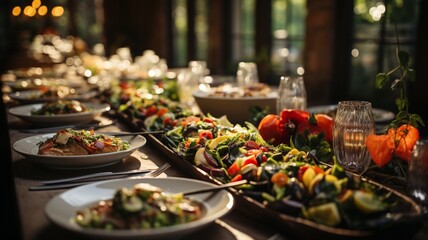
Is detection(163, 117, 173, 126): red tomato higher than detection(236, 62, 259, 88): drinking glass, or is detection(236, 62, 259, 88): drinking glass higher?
detection(236, 62, 259, 88): drinking glass

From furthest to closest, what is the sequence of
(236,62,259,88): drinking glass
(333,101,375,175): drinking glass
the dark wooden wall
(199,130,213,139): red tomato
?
the dark wooden wall < (236,62,259,88): drinking glass < (199,130,213,139): red tomato < (333,101,375,175): drinking glass

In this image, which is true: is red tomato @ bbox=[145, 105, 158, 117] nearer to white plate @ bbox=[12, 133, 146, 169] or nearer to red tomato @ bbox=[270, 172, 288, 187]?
white plate @ bbox=[12, 133, 146, 169]

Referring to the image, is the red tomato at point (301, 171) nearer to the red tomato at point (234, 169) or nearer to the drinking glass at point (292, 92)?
the red tomato at point (234, 169)

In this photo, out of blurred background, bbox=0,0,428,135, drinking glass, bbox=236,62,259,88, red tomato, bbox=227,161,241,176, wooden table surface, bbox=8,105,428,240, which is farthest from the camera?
blurred background, bbox=0,0,428,135

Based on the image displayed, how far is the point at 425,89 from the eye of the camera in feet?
11.0

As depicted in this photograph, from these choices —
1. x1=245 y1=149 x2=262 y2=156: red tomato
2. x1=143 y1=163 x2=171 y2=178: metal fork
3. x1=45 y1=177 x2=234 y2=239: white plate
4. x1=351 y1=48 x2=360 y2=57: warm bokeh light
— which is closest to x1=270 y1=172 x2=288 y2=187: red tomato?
x1=45 y1=177 x2=234 y2=239: white plate

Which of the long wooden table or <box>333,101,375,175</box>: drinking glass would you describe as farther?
<box>333,101,375,175</box>: drinking glass

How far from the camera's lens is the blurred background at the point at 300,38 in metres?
3.59

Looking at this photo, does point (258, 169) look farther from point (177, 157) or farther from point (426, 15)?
point (426, 15)

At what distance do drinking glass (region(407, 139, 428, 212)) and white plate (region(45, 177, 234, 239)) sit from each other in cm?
43

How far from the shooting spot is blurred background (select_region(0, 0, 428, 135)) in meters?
3.59

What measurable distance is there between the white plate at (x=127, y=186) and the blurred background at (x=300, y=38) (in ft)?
2.35

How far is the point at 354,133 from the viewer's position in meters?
1.37

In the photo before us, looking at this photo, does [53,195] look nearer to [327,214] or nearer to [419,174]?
[327,214]
